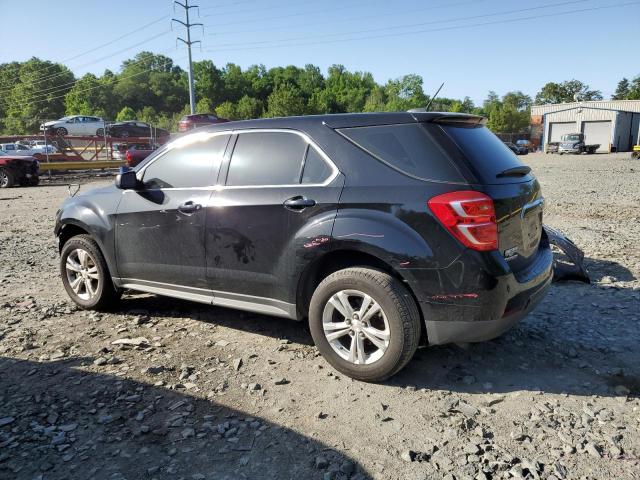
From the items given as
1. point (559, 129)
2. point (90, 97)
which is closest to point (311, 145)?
point (559, 129)

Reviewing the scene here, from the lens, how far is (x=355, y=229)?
3.30 meters

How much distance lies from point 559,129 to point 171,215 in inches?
2532

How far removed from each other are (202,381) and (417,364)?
1.57 m

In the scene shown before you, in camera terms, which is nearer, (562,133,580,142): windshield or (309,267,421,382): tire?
(309,267,421,382): tire

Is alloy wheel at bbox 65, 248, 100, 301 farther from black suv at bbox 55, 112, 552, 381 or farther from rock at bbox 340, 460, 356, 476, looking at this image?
rock at bbox 340, 460, 356, 476

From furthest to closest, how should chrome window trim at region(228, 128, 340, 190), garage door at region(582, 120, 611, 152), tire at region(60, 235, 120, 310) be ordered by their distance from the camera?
1. garage door at region(582, 120, 611, 152)
2. tire at region(60, 235, 120, 310)
3. chrome window trim at region(228, 128, 340, 190)

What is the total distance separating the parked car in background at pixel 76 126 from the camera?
114ft

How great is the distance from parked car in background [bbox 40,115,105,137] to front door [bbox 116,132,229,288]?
3334 centimetres

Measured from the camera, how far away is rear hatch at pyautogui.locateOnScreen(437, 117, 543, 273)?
3158 millimetres

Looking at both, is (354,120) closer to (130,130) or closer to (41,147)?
(41,147)

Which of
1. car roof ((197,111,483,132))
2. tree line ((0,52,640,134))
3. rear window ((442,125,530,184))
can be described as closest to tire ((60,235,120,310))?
car roof ((197,111,483,132))

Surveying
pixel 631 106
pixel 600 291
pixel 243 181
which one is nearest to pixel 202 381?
pixel 243 181

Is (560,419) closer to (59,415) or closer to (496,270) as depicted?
(496,270)

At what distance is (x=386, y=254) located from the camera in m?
3.22
